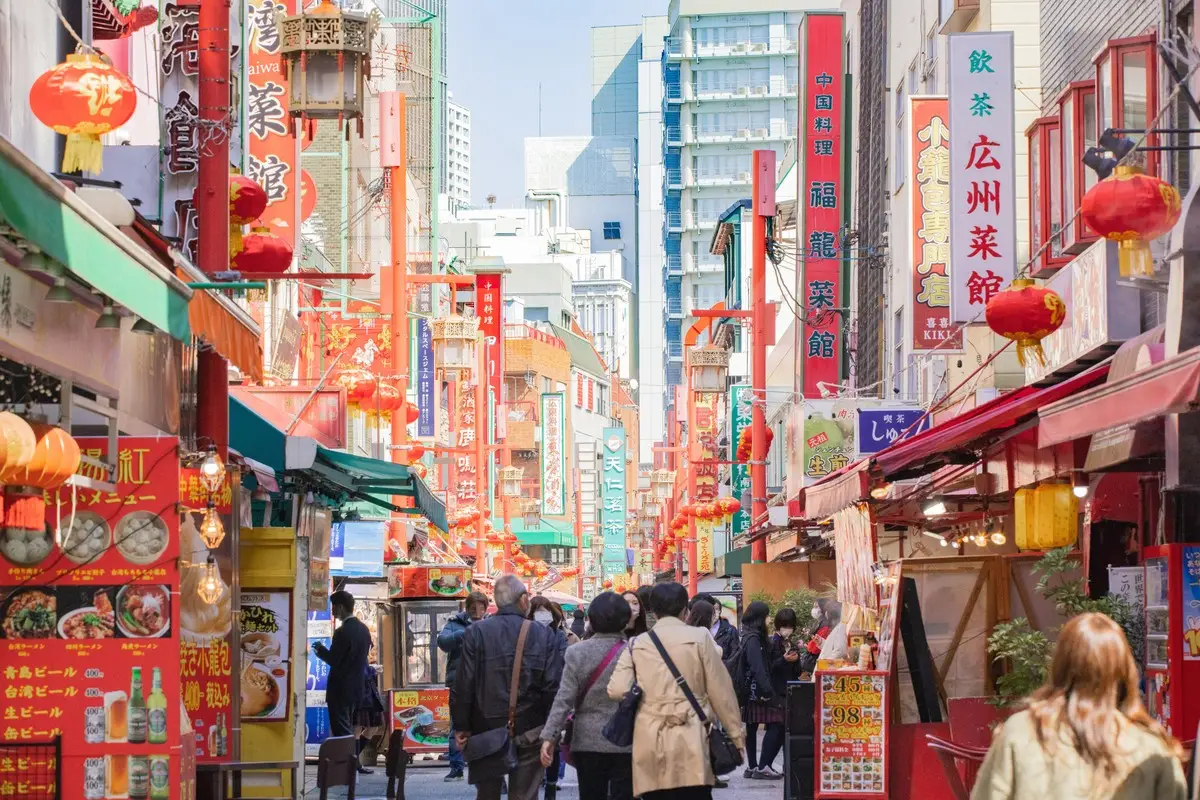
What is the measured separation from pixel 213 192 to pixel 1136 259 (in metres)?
6.40

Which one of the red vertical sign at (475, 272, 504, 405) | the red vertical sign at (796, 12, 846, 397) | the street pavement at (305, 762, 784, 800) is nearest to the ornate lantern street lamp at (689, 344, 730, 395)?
the red vertical sign at (475, 272, 504, 405)

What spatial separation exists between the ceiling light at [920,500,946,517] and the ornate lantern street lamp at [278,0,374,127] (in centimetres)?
668

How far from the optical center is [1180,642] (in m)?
10.0

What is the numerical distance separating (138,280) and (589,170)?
18908 cm

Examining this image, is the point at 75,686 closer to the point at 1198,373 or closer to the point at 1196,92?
the point at 1198,373

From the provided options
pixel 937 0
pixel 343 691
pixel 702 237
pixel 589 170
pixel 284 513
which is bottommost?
pixel 343 691

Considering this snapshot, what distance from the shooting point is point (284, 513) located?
18906mm

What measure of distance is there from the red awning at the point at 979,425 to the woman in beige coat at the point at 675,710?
2.69 meters

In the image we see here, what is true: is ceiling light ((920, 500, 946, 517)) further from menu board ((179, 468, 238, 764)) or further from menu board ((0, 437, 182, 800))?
menu board ((0, 437, 182, 800))

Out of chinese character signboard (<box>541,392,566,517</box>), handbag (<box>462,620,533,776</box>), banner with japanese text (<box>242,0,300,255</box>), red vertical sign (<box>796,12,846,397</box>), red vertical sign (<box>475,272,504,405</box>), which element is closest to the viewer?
handbag (<box>462,620,533,776</box>)

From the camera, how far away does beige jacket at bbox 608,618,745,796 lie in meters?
10.3

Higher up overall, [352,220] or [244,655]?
[352,220]

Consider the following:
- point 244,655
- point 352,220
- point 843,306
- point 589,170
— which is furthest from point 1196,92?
point 589,170

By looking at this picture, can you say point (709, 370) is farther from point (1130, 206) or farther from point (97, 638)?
point (97, 638)
